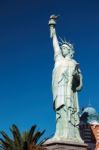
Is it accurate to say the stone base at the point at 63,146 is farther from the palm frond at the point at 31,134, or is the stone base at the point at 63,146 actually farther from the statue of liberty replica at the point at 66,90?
the palm frond at the point at 31,134

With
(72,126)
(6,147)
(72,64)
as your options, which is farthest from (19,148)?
(72,64)

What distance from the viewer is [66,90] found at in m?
38.8

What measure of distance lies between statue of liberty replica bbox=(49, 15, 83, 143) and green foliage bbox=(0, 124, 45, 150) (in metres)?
3.61

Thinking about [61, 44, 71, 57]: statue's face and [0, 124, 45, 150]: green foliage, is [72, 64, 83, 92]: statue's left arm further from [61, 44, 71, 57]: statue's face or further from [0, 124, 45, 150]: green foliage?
A: [0, 124, 45, 150]: green foliage

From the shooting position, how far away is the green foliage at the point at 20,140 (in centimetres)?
3222

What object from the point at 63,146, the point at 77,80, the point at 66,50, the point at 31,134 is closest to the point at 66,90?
the point at 77,80

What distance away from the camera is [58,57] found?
133 feet

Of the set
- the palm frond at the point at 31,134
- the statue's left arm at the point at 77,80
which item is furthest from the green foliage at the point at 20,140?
the statue's left arm at the point at 77,80

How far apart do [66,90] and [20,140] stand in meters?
7.92

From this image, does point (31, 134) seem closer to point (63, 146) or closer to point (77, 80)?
point (63, 146)

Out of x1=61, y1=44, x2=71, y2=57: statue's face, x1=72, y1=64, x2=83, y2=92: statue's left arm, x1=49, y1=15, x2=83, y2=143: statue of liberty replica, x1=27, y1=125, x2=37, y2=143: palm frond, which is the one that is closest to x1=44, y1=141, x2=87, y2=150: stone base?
x1=49, y1=15, x2=83, y2=143: statue of liberty replica

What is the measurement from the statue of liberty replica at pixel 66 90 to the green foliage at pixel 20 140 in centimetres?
361

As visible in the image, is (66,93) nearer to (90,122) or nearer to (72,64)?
(72,64)

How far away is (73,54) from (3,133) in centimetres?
1093
